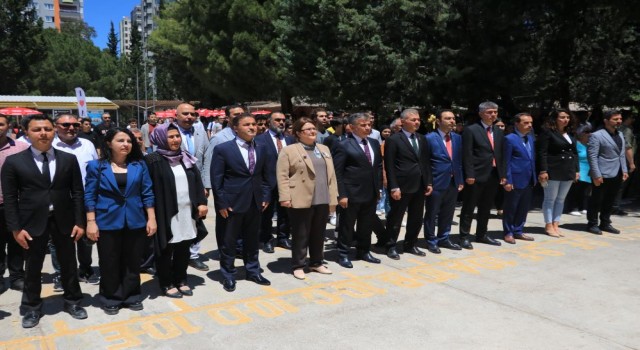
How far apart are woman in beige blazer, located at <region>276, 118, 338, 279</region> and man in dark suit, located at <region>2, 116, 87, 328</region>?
203cm

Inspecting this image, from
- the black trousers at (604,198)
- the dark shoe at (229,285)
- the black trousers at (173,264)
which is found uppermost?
the black trousers at (604,198)

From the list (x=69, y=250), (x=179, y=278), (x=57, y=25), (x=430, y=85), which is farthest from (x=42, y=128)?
(x=57, y=25)

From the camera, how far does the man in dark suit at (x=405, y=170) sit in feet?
21.6

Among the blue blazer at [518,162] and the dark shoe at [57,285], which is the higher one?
the blue blazer at [518,162]

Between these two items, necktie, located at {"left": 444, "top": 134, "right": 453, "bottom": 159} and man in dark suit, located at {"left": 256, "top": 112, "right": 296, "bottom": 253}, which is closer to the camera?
necktie, located at {"left": 444, "top": 134, "right": 453, "bottom": 159}

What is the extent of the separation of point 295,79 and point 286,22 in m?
1.77

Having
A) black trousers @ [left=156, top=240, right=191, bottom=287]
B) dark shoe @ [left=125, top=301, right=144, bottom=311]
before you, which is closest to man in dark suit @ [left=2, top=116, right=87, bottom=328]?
dark shoe @ [left=125, top=301, right=144, bottom=311]

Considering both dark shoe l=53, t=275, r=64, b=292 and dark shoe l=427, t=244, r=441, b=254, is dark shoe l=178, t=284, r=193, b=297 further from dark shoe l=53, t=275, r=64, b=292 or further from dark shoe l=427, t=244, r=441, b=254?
dark shoe l=427, t=244, r=441, b=254

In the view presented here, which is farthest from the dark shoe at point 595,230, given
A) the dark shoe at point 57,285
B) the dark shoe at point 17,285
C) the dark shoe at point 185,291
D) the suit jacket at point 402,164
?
the dark shoe at point 17,285

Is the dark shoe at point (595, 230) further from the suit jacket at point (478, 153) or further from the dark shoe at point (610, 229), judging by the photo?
the suit jacket at point (478, 153)

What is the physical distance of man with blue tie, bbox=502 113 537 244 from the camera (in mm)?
7422

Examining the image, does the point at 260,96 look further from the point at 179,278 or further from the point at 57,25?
the point at 57,25

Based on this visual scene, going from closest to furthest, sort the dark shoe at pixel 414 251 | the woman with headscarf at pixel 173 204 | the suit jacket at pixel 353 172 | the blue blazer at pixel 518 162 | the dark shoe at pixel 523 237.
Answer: the woman with headscarf at pixel 173 204
the suit jacket at pixel 353 172
the dark shoe at pixel 414 251
the blue blazer at pixel 518 162
the dark shoe at pixel 523 237

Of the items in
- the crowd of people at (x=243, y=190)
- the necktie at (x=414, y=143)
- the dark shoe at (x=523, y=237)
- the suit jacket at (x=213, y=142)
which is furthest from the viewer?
the dark shoe at (x=523, y=237)
